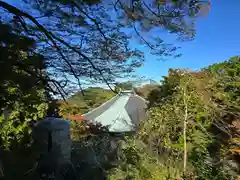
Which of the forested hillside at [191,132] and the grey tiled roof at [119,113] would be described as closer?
the forested hillside at [191,132]

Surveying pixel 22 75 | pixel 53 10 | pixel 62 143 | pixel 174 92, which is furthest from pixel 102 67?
pixel 174 92

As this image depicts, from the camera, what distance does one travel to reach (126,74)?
12.4 ft

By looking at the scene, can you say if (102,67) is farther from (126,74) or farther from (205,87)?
(205,87)

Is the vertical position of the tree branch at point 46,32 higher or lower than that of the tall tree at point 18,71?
higher

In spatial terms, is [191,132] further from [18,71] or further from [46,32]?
[18,71]

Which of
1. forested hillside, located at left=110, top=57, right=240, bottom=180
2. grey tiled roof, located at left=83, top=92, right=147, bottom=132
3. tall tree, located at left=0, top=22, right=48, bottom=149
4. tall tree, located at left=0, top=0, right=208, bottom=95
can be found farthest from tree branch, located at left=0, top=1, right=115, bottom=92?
grey tiled roof, located at left=83, top=92, right=147, bottom=132

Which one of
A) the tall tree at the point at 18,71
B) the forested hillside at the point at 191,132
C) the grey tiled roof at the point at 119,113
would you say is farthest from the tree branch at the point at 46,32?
the grey tiled roof at the point at 119,113

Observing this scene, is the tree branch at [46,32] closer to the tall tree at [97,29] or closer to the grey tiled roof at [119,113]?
the tall tree at [97,29]

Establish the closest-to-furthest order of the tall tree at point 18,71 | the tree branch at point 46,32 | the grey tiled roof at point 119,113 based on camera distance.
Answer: the tall tree at point 18,71 → the tree branch at point 46,32 → the grey tiled roof at point 119,113

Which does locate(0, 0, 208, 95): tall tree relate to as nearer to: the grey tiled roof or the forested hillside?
the forested hillside

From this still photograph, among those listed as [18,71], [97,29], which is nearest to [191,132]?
[97,29]

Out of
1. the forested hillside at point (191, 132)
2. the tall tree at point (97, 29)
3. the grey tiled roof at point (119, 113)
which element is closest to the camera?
the tall tree at point (97, 29)

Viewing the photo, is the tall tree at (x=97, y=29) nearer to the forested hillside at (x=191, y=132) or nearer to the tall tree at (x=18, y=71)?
the tall tree at (x=18, y=71)

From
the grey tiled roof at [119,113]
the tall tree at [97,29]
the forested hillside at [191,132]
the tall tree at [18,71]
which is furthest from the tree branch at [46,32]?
the grey tiled roof at [119,113]
